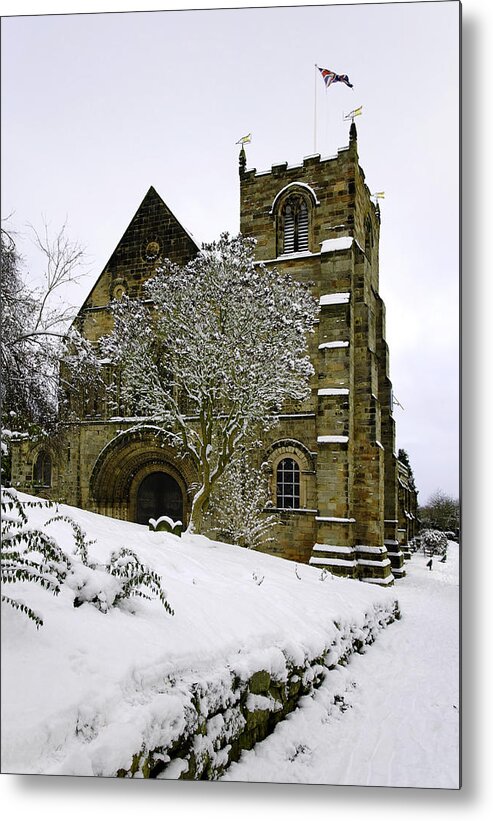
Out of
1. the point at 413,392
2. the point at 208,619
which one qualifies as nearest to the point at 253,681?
the point at 208,619

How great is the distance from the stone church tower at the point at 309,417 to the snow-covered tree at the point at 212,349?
261 millimetres

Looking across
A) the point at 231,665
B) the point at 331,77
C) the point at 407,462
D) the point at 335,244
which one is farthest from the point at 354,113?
the point at 231,665

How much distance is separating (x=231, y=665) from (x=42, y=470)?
3.05 metres

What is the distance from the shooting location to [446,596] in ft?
13.3

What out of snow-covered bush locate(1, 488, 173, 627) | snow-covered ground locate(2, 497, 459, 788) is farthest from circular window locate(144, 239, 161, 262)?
snow-covered bush locate(1, 488, 173, 627)

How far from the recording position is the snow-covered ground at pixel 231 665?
2471 millimetres

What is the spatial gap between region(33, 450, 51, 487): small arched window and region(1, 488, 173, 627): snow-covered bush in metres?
1.95

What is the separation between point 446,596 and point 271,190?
462 centimetres

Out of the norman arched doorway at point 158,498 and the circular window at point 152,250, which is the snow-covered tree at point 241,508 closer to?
the norman arched doorway at point 158,498

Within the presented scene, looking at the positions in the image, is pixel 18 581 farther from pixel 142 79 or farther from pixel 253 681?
pixel 142 79

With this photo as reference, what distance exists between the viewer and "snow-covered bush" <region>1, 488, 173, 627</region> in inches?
108

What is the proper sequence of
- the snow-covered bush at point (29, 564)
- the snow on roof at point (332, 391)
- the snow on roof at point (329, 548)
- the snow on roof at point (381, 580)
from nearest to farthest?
the snow-covered bush at point (29, 564), the snow on roof at point (381, 580), the snow on roof at point (329, 548), the snow on roof at point (332, 391)

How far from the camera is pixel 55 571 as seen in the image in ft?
9.69

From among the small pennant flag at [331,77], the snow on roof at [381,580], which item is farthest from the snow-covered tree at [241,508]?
the small pennant flag at [331,77]
